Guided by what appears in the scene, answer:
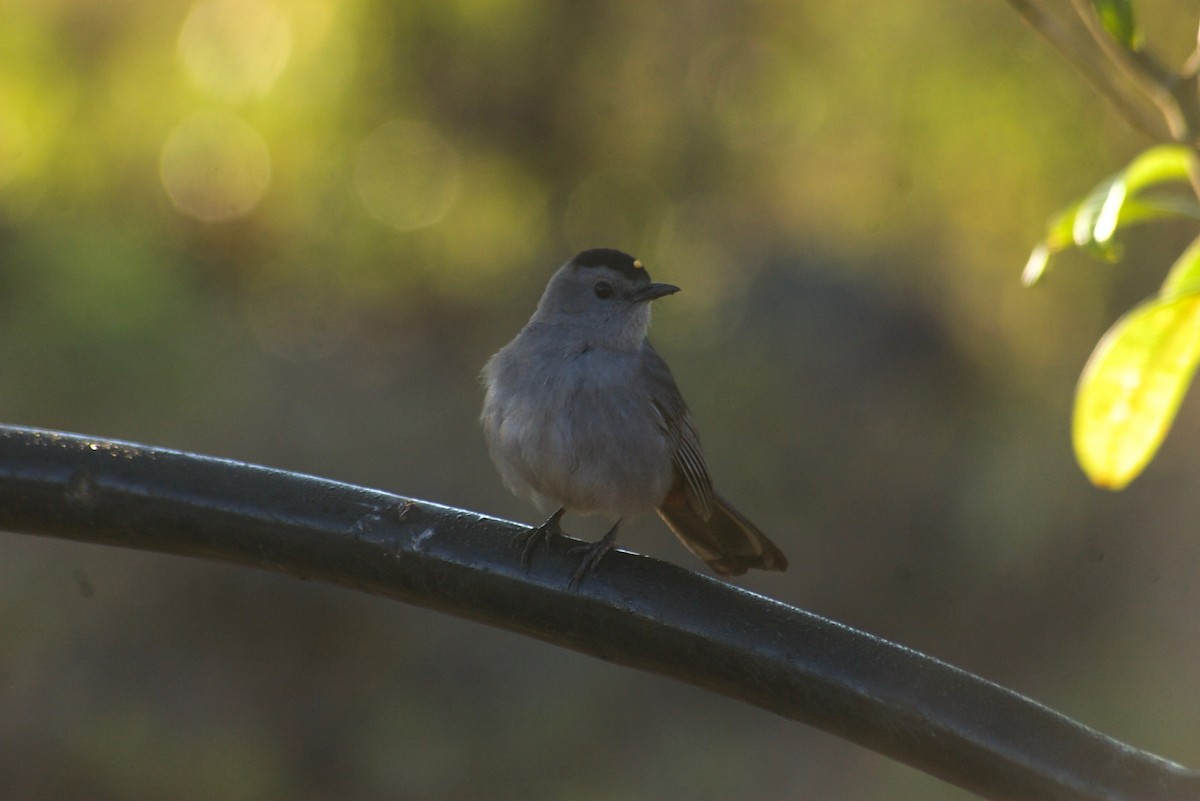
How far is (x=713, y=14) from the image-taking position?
6.61 meters

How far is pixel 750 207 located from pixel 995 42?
6.68ft

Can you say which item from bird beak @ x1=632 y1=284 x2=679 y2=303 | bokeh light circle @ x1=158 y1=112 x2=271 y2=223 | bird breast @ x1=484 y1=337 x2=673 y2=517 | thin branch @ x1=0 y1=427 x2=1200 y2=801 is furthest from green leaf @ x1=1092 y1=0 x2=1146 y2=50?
bokeh light circle @ x1=158 y1=112 x2=271 y2=223

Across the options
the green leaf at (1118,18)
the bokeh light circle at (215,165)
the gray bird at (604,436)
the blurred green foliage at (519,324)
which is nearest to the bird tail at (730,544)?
the gray bird at (604,436)

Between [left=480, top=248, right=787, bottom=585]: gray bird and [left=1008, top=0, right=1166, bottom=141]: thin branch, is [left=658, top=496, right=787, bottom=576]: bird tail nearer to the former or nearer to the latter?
[left=480, top=248, right=787, bottom=585]: gray bird

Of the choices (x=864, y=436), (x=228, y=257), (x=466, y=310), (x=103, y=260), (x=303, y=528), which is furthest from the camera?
(x=864, y=436)

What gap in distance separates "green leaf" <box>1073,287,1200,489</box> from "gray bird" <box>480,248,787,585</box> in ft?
5.45

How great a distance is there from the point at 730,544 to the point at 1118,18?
2172 millimetres

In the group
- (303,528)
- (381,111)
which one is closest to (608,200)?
(381,111)

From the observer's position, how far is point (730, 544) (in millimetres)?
3701

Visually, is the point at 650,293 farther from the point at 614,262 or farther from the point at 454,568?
the point at 454,568

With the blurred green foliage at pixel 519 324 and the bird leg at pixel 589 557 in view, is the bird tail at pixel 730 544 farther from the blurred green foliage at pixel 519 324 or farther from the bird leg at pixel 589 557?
the blurred green foliage at pixel 519 324

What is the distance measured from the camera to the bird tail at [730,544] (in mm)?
3637

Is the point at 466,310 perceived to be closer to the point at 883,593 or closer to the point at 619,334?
the point at 883,593

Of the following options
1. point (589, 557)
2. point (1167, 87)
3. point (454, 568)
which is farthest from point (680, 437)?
point (1167, 87)
